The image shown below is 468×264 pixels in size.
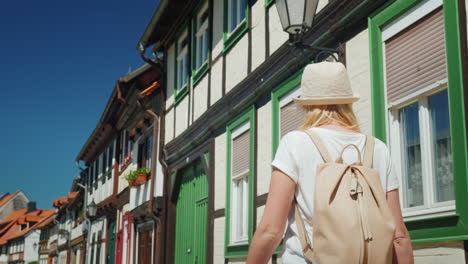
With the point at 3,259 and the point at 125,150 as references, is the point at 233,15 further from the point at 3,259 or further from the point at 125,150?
the point at 3,259

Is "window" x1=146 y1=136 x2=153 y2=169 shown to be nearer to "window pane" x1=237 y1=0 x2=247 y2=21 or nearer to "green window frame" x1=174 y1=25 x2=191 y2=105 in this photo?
"green window frame" x1=174 y1=25 x2=191 y2=105

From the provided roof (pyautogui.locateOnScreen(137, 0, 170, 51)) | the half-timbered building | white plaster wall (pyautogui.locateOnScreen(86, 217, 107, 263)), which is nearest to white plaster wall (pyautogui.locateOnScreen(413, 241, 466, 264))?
the half-timbered building

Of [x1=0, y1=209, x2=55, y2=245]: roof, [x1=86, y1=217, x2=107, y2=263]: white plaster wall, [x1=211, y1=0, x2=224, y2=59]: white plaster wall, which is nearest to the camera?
[x1=211, y1=0, x2=224, y2=59]: white plaster wall

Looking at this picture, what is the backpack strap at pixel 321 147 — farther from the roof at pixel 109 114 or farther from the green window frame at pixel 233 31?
the roof at pixel 109 114

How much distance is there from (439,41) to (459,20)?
324 millimetres

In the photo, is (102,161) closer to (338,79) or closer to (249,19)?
(249,19)

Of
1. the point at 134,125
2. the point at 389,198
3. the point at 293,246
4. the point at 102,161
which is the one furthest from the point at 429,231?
→ the point at 102,161

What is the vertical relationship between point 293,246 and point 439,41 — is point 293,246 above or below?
below

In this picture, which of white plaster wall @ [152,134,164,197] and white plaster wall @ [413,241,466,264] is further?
white plaster wall @ [152,134,164,197]

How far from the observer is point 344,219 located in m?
2.13

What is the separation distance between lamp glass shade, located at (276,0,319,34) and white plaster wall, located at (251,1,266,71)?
118 inches

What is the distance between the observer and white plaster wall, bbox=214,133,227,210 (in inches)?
396

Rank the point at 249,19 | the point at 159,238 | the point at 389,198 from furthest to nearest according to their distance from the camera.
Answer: the point at 159,238
the point at 249,19
the point at 389,198

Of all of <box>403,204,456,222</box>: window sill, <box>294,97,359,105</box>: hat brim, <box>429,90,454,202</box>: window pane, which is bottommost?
<box>403,204,456,222</box>: window sill
